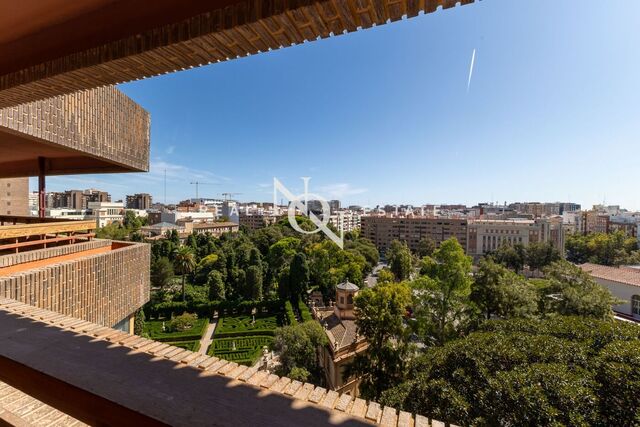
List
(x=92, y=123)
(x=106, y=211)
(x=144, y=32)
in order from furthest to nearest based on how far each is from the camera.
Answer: (x=106, y=211)
(x=92, y=123)
(x=144, y=32)

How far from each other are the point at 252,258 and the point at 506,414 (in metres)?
21.4

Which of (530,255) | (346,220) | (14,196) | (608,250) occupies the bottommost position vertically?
(530,255)

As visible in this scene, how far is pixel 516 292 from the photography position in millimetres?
9836

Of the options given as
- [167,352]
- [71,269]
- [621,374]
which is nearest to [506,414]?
[621,374]

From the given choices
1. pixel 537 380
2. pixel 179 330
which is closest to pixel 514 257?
pixel 179 330

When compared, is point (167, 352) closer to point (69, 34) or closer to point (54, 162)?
point (69, 34)

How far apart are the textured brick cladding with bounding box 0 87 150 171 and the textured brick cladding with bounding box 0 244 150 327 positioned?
1.79m

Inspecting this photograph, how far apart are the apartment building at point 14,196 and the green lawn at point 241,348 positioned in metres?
13.2

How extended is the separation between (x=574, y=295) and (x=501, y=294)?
6.32 feet

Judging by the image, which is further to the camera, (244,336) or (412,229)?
(412,229)

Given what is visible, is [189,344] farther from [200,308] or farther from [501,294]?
[501,294]

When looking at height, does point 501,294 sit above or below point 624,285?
above

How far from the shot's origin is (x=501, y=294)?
10281mm

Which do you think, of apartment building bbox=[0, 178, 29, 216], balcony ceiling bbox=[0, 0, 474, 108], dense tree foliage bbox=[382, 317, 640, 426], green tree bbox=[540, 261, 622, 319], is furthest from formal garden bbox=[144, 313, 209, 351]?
green tree bbox=[540, 261, 622, 319]
